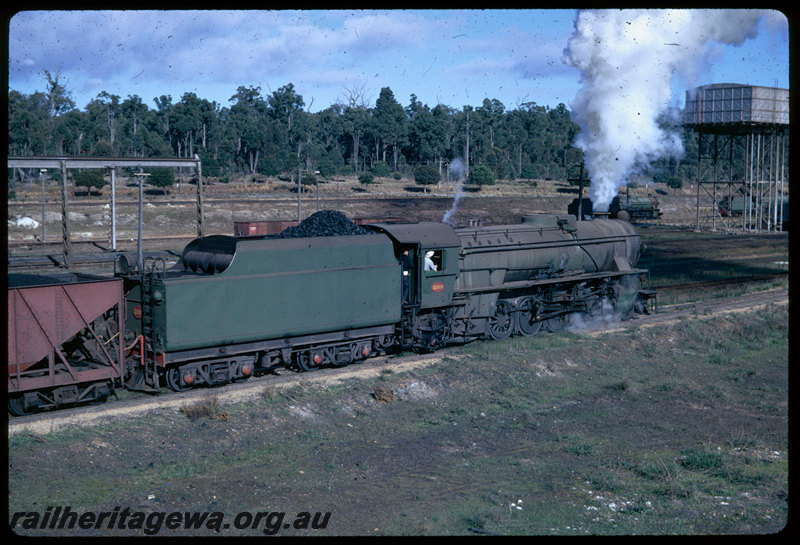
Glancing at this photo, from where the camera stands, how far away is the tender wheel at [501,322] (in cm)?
2158

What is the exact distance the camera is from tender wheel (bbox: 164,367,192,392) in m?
15.5

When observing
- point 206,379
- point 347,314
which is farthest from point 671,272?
point 206,379

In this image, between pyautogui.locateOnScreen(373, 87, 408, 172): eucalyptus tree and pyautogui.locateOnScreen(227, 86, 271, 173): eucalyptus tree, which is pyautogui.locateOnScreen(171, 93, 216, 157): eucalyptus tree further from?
pyautogui.locateOnScreen(373, 87, 408, 172): eucalyptus tree

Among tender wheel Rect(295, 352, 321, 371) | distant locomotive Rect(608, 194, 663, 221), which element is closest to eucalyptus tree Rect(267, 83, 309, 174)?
distant locomotive Rect(608, 194, 663, 221)

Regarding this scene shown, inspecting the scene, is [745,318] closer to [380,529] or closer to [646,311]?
[646,311]

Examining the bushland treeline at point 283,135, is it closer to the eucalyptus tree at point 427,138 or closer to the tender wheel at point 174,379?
the eucalyptus tree at point 427,138

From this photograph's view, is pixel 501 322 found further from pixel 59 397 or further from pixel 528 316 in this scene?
pixel 59 397

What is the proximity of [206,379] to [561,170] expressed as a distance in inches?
3575

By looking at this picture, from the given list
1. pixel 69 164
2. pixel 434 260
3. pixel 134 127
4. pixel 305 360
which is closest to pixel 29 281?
pixel 305 360

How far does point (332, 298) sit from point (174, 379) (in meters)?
3.97

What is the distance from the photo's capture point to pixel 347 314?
17.6 meters

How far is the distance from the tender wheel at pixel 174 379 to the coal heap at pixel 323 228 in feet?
13.1

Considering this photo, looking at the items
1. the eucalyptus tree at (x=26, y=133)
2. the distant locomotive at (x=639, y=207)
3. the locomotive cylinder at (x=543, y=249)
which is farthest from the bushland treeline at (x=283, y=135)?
the locomotive cylinder at (x=543, y=249)

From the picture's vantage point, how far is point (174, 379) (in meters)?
15.6
